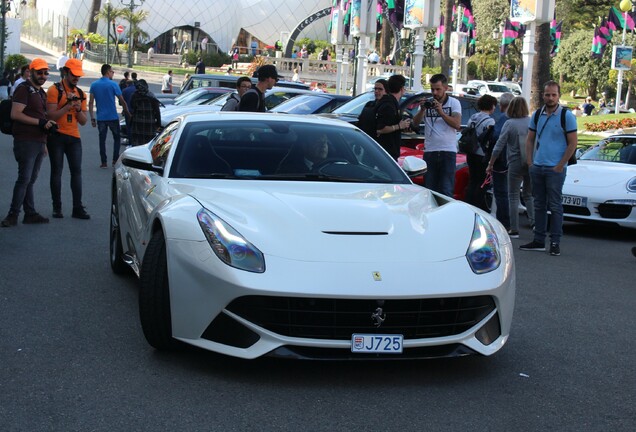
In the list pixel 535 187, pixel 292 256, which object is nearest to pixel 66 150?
pixel 535 187

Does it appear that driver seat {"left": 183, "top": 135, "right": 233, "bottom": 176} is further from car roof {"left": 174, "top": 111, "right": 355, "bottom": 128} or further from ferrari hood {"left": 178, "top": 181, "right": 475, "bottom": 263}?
car roof {"left": 174, "top": 111, "right": 355, "bottom": 128}

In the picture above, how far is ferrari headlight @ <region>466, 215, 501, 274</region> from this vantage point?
16.6 feet

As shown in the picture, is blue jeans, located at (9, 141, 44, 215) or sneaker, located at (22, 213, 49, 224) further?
sneaker, located at (22, 213, 49, 224)

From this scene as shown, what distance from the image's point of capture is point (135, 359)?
17.1 ft

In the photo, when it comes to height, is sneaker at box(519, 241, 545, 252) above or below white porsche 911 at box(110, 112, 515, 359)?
below

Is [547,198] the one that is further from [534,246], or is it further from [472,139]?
[472,139]

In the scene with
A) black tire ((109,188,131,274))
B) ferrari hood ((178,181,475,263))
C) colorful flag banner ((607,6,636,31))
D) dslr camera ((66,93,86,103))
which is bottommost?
black tire ((109,188,131,274))

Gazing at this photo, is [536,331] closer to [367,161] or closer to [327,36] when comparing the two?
[367,161]

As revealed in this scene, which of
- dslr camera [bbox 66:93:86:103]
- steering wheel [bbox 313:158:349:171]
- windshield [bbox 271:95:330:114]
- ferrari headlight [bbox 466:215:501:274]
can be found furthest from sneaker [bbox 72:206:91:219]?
ferrari headlight [bbox 466:215:501:274]

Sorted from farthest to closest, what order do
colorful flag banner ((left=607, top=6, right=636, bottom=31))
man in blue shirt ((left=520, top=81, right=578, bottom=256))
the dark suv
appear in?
colorful flag banner ((left=607, top=6, right=636, bottom=31))
the dark suv
man in blue shirt ((left=520, top=81, right=578, bottom=256))

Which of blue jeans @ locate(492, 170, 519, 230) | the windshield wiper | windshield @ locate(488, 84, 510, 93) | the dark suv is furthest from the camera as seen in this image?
windshield @ locate(488, 84, 510, 93)

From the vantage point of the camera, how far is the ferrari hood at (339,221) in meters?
4.91

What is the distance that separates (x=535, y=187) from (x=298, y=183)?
4.94 meters

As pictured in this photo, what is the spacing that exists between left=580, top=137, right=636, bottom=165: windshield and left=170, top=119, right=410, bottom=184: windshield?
25.1 ft
